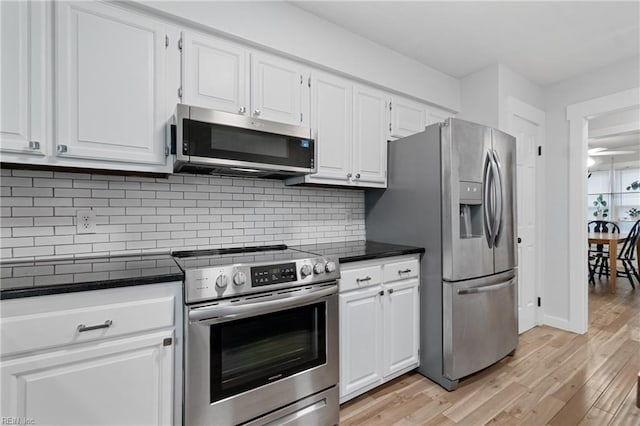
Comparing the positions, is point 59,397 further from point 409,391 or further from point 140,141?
point 409,391

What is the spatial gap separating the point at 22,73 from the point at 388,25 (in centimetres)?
224

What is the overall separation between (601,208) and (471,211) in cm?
813

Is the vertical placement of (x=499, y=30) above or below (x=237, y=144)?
above


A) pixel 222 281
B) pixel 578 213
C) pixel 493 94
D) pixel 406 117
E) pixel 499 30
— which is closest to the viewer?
pixel 222 281

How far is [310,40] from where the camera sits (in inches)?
85.6

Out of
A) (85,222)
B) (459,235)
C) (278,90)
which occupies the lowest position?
(459,235)

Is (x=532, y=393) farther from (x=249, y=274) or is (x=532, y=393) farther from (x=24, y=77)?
(x=24, y=77)

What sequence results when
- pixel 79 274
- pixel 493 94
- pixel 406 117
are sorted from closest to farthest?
pixel 79 274, pixel 406 117, pixel 493 94

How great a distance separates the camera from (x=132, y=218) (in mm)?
1831

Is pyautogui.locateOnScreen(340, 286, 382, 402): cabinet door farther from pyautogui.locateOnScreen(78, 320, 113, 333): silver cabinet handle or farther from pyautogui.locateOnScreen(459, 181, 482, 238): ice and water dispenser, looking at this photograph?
pyautogui.locateOnScreen(78, 320, 113, 333): silver cabinet handle

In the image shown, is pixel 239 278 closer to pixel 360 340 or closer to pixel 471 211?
pixel 360 340

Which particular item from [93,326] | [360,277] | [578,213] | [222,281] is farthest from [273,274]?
[578,213]

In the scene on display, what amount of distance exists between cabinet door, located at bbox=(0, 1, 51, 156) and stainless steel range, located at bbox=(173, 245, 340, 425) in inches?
34.3

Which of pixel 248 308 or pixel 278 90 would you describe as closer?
A: pixel 248 308
